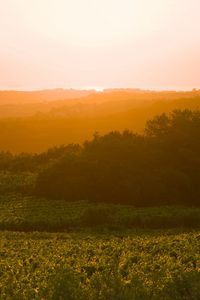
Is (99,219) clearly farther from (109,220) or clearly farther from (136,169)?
(136,169)

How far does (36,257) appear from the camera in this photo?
29.4 metres

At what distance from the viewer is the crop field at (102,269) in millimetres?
19580

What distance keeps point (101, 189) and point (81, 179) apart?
2895mm

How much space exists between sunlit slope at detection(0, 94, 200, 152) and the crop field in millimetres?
110369

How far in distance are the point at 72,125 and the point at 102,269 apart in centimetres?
13208

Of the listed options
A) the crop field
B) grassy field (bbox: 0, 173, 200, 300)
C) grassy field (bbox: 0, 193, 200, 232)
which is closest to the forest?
grassy field (bbox: 0, 173, 200, 300)

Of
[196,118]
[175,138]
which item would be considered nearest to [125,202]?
[175,138]

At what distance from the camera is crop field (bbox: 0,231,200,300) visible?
64.2 feet

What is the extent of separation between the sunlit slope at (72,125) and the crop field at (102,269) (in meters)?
110

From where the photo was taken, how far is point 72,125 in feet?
515

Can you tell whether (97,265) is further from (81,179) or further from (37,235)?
(81,179)

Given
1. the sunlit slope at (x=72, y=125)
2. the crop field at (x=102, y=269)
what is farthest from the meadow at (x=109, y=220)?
the sunlit slope at (x=72, y=125)

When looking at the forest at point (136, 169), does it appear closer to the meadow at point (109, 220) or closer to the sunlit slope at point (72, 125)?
the meadow at point (109, 220)

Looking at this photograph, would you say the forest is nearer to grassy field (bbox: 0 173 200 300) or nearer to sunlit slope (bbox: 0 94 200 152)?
grassy field (bbox: 0 173 200 300)
